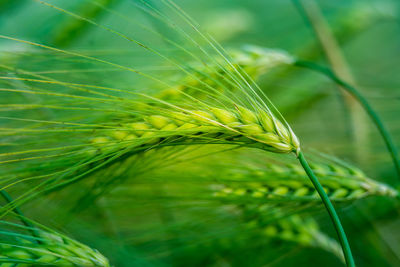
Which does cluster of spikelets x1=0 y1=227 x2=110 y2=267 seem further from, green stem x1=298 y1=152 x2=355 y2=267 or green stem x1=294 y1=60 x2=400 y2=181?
green stem x1=294 y1=60 x2=400 y2=181

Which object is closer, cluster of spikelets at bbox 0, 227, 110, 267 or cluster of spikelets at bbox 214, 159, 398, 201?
cluster of spikelets at bbox 0, 227, 110, 267

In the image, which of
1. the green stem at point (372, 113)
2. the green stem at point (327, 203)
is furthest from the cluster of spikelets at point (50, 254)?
the green stem at point (372, 113)

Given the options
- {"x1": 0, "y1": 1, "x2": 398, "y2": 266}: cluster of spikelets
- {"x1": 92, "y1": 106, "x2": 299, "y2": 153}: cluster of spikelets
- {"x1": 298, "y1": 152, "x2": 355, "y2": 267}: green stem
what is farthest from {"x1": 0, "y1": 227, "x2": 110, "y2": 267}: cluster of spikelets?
{"x1": 298, "y1": 152, "x2": 355, "y2": 267}: green stem

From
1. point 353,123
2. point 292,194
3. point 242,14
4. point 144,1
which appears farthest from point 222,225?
point 242,14

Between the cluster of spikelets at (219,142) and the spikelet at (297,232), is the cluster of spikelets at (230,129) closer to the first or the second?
the cluster of spikelets at (219,142)

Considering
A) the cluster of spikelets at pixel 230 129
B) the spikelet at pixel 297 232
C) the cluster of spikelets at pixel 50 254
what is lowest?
the spikelet at pixel 297 232

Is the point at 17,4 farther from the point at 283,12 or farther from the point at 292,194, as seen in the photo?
the point at 283,12

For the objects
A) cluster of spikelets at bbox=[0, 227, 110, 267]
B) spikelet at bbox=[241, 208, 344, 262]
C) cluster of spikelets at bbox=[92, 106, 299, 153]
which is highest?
cluster of spikelets at bbox=[92, 106, 299, 153]

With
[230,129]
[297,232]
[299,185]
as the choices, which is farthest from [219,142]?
[297,232]
